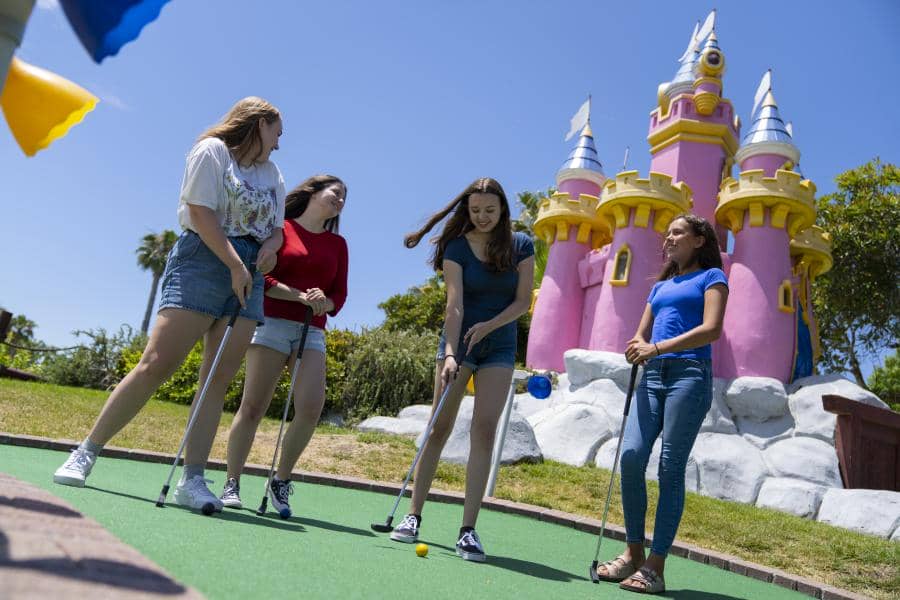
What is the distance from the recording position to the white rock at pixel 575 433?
11.9m

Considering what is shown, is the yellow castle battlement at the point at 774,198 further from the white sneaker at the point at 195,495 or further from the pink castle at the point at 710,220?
the white sneaker at the point at 195,495

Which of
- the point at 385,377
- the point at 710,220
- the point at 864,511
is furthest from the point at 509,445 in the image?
the point at 710,220

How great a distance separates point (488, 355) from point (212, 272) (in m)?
1.43

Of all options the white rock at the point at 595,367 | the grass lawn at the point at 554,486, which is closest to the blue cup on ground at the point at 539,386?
the grass lawn at the point at 554,486

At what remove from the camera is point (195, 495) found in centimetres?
344

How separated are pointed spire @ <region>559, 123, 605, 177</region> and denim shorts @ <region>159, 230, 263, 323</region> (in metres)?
15.3

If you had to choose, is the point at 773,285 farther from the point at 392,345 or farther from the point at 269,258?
Result: the point at 269,258

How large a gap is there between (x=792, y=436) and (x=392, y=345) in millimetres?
7554

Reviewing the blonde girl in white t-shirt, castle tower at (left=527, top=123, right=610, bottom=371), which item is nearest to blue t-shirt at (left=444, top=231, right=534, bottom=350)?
the blonde girl in white t-shirt

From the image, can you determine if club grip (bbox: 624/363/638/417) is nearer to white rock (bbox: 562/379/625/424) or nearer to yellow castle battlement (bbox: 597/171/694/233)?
white rock (bbox: 562/379/625/424)

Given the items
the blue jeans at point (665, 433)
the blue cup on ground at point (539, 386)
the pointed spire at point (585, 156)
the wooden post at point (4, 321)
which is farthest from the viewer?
the pointed spire at point (585, 156)

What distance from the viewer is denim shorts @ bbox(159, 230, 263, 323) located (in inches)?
137

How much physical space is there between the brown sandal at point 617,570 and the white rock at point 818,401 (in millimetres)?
10889

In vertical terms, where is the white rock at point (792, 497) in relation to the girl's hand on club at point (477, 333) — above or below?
below
